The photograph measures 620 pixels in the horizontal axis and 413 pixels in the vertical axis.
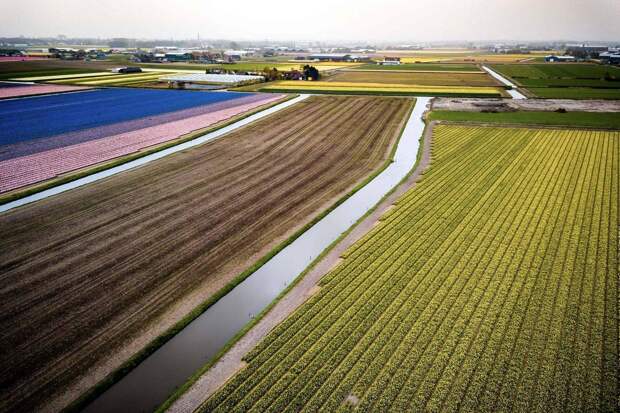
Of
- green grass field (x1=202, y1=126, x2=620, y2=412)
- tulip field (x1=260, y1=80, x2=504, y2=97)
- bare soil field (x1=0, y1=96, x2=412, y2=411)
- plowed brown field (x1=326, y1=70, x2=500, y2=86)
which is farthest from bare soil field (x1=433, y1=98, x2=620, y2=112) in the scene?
green grass field (x1=202, y1=126, x2=620, y2=412)

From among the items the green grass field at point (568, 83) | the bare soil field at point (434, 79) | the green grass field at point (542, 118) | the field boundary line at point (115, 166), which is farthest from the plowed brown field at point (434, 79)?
the field boundary line at point (115, 166)

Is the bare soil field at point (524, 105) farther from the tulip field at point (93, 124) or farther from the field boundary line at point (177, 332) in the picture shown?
the field boundary line at point (177, 332)

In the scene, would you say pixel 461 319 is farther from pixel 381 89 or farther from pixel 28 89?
pixel 28 89

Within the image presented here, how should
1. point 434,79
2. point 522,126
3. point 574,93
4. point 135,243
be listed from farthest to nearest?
point 434,79 < point 574,93 < point 522,126 < point 135,243

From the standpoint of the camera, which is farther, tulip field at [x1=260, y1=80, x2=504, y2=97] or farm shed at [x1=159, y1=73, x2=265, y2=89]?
farm shed at [x1=159, y1=73, x2=265, y2=89]

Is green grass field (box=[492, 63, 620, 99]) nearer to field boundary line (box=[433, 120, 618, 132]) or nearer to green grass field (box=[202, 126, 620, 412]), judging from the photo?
field boundary line (box=[433, 120, 618, 132])

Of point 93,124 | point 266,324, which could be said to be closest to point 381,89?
point 93,124

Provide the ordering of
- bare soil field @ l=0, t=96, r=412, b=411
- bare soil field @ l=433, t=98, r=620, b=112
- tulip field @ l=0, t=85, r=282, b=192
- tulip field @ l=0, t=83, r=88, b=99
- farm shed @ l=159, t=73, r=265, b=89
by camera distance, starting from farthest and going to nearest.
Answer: farm shed @ l=159, t=73, r=265, b=89 → tulip field @ l=0, t=83, r=88, b=99 → bare soil field @ l=433, t=98, r=620, b=112 → tulip field @ l=0, t=85, r=282, b=192 → bare soil field @ l=0, t=96, r=412, b=411

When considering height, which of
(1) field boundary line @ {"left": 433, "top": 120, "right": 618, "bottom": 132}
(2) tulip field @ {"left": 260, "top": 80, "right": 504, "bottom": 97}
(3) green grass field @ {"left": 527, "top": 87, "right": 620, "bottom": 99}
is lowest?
(1) field boundary line @ {"left": 433, "top": 120, "right": 618, "bottom": 132}
